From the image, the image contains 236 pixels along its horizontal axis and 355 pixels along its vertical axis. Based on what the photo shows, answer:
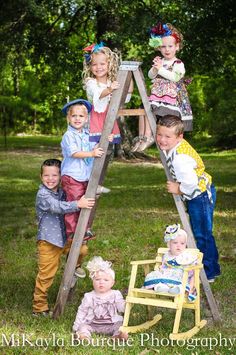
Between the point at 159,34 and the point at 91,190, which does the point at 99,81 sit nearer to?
the point at 159,34

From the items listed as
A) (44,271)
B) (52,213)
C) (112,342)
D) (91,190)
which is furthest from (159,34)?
(112,342)

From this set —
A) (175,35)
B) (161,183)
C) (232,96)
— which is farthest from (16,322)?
(232,96)

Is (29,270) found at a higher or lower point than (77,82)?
lower

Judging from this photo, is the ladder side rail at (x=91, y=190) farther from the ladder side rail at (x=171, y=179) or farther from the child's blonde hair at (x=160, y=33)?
the child's blonde hair at (x=160, y=33)

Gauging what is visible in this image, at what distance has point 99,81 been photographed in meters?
6.31

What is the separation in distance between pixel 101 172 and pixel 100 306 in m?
1.26

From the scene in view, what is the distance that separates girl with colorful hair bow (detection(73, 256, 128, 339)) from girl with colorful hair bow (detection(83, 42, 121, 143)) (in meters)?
1.30

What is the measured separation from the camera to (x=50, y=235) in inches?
246

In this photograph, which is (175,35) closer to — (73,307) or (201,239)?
(201,239)

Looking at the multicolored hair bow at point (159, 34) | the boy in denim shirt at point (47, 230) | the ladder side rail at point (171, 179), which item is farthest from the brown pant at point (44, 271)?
the multicolored hair bow at point (159, 34)

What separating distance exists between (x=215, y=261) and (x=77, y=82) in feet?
62.6

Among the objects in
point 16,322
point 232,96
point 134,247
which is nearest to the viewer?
point 16,322

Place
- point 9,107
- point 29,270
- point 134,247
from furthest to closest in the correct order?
1. point 9,107
2. point 134,247
3. point 29,270

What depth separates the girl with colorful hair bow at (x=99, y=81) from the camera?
6.23m
